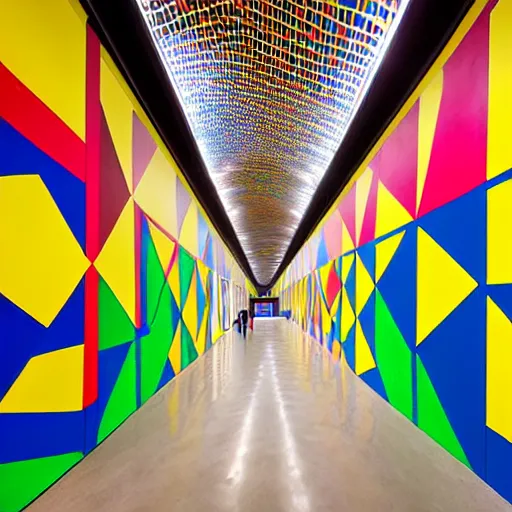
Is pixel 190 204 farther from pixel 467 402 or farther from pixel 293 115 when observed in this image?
pixel 467 402

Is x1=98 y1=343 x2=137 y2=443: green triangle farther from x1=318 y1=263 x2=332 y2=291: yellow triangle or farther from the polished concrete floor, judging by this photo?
x1=318 y1=263 x2=332 y2=291: yellow triangle

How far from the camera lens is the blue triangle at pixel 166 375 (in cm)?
330

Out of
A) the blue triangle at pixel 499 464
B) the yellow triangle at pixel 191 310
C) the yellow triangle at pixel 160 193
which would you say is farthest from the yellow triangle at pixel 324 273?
the blue triangle at pixel 499 464

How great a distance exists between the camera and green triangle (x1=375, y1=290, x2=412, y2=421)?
2.54 m

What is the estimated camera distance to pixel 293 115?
10.8ft

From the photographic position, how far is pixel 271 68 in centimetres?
258

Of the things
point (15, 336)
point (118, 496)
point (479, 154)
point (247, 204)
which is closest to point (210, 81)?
point (479, 154)

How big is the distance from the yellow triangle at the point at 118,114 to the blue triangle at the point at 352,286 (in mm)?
2807

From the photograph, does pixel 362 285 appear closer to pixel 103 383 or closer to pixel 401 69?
pixel 401 69

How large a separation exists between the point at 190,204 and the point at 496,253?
3.97 metres

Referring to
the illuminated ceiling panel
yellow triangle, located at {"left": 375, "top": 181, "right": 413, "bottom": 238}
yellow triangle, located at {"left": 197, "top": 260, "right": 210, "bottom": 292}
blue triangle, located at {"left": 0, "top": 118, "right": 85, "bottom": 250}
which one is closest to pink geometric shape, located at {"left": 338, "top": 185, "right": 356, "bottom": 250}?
the illuminated ceiling panel

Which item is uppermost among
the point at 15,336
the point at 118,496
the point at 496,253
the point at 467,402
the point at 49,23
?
the point at 49,23

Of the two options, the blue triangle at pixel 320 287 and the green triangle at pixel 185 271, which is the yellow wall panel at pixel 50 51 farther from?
the blue triangle at pixel 320 287

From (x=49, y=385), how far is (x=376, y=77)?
2938 millimetres
